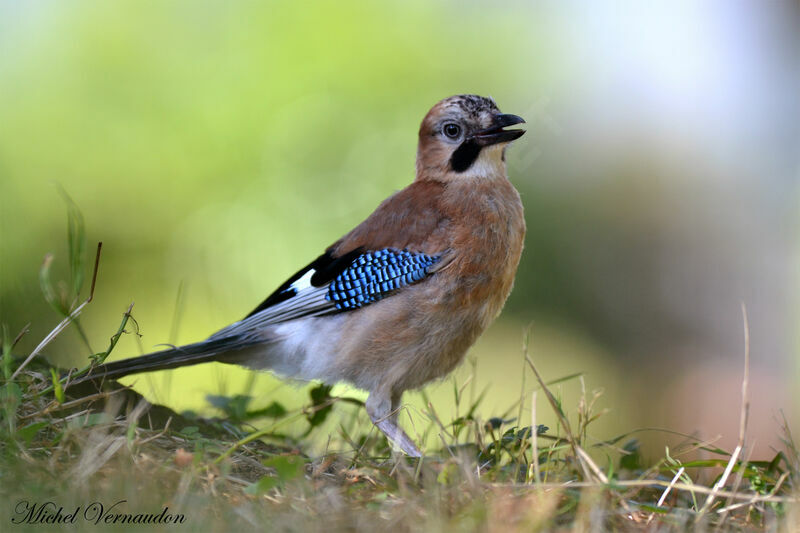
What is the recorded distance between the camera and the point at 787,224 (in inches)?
279

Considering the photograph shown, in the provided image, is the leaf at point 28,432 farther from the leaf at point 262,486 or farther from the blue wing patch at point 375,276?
the blue wing patch at point 375,276

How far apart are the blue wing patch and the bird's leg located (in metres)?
0.45

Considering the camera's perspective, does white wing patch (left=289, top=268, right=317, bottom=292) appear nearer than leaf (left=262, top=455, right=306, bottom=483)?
No

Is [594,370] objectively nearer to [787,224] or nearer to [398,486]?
[787,224]

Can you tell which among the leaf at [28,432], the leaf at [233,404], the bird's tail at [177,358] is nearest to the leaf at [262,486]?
the leaf at [28,432]

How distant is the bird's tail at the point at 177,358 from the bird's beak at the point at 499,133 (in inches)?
61.0

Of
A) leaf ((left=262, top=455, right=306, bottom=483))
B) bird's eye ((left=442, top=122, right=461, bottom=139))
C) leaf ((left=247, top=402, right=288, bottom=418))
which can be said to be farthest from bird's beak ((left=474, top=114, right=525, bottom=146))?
leaf ((left=262, top=455, right=306, bottom=483))

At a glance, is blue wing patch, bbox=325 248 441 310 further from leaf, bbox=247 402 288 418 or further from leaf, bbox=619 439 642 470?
leaf, bbox=619 439 642 470

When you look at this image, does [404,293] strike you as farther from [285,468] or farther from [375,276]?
[285,468]

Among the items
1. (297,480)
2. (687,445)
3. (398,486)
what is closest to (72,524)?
(297,480)

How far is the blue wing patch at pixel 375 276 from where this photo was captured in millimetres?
3684

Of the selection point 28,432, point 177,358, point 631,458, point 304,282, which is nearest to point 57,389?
point 28,432

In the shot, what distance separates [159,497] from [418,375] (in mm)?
1763

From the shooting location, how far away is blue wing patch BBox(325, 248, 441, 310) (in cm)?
368
